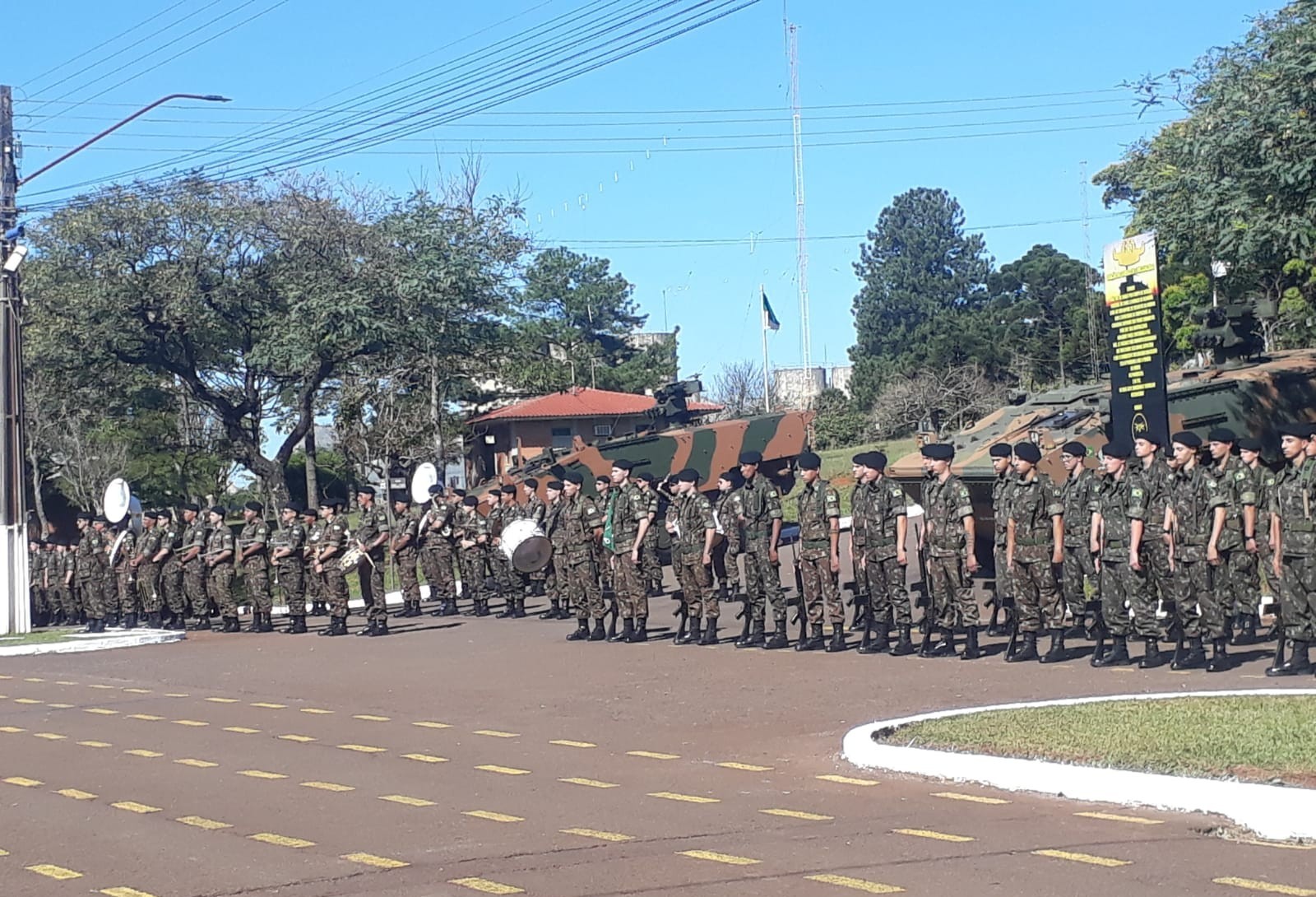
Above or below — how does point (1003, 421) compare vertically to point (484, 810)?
above

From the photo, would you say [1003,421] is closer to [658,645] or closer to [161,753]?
[658,645]

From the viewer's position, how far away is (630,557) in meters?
16.6

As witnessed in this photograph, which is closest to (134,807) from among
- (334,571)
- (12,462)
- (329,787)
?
(329,787)

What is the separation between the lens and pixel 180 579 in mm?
22781

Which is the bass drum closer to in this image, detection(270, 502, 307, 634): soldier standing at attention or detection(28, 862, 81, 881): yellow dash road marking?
detection(270, 502, 307, 634): soldier standing at attention

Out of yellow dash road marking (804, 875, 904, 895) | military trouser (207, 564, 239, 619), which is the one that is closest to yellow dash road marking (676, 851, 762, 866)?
yellow dash road marking (804, 875, 904, 895)

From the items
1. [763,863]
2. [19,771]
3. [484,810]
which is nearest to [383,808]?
[484,810]

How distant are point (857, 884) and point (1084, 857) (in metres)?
1.03

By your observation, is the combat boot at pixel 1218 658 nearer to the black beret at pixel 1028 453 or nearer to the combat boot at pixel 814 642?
the black beret at pixel 1028 453

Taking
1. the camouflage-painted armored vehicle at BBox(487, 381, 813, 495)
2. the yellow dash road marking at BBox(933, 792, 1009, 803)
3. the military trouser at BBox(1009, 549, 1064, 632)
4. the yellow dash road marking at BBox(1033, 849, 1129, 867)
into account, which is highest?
the camouflage-painted armored vehicle at BBox(487, 381, 813, 495)

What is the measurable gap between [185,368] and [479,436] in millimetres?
15549

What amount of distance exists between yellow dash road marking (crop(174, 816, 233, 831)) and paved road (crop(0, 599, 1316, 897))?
2 centimetres

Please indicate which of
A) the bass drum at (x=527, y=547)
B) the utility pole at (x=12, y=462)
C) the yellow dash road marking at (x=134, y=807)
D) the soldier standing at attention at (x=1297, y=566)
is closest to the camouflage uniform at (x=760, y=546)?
the bass drum at (x=527, y=547)

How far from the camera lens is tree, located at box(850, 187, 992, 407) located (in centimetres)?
7794
